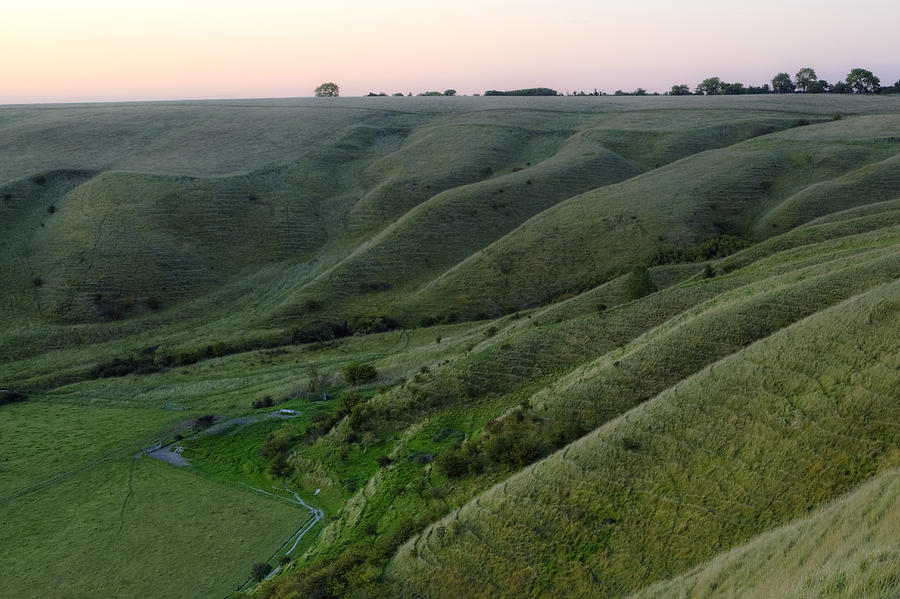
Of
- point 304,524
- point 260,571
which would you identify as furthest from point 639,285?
point 260,571

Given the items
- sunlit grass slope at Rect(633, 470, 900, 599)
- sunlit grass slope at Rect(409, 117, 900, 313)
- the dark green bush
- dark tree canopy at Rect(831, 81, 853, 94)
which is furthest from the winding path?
dark tree canopy at Rect(831, 81, 853, 94)

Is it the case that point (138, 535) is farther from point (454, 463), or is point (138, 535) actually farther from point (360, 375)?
point (360, 375)

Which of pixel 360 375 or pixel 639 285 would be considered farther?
pixel 639 285

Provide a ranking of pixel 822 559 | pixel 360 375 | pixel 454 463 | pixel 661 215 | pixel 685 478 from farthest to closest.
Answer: pixel 661 215 → pixel 360 375 → pixel 454 463 → pixel 685 478 → pixel 822 559

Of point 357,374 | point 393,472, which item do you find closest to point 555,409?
point 393,472

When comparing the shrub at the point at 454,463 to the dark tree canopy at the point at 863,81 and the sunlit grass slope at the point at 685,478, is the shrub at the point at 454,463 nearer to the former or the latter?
the sunlit grass slope at the point at 685,478

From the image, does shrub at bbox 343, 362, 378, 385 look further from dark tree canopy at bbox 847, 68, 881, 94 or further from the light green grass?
dark tree canopy at bbox 847, 68, 881, 94
